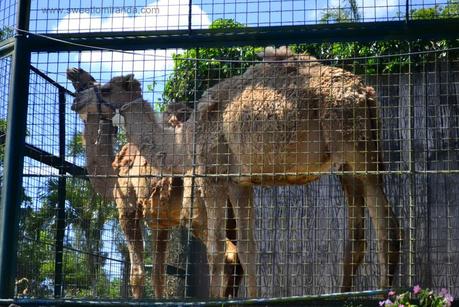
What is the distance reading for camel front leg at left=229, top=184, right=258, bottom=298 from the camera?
26.5ft

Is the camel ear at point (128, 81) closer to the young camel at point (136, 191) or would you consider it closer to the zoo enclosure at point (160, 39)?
the young camel at point (136, 191)

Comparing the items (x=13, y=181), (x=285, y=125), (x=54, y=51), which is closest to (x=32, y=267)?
(x=13, y=181)

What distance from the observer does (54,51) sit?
7559 millimetres

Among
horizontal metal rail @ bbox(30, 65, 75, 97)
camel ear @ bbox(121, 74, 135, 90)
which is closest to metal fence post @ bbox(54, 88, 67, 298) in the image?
horizontal metal rail @ bbox(30, 65, 75, 97)

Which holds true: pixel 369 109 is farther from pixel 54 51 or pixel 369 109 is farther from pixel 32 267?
pixel 32 267

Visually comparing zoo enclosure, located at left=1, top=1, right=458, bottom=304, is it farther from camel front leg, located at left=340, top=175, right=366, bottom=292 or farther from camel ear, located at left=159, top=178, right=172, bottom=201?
camel ear, located at left=159, top=178, right=172, bottom=201

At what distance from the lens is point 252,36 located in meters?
7.25

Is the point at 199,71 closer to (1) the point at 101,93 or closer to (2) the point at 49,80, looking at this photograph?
(1) the point at 101,93

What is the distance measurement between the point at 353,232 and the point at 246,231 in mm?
1094

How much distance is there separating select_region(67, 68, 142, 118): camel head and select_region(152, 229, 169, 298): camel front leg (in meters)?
1.55

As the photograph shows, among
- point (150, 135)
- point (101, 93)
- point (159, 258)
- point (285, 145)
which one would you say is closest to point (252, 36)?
point (285, 145)

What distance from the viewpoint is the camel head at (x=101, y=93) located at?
905 cm

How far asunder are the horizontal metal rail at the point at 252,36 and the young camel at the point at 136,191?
2.00 m

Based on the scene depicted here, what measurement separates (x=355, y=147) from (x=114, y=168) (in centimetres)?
346
